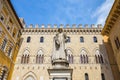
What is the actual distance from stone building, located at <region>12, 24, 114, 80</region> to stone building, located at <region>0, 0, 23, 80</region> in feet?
4.44

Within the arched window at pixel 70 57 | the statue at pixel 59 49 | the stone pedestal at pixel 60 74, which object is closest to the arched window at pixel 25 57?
the arched window at pixel 70 57

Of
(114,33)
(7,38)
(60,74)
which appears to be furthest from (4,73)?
(114,33)

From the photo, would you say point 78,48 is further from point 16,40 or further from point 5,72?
point 5,72

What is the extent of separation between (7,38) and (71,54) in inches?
350

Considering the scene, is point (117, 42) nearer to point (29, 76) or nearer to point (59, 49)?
point (59, 49)

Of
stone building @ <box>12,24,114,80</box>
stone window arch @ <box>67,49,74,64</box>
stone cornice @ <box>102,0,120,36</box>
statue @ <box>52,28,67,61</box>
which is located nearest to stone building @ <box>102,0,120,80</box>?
stone cornice @ <box>102,0,120,36</box>

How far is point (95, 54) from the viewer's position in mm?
17938

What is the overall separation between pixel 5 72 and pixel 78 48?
10.3m

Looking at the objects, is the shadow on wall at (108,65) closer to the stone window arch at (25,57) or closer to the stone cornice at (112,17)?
the stone cornice at (112,17)

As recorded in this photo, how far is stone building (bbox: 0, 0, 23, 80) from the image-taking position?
1398 cm

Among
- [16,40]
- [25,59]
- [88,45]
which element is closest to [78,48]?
[88,45]

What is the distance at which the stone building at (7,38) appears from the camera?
550 inches

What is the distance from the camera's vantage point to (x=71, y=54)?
17953 millimetres

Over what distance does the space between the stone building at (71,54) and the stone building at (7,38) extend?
1354 mm
